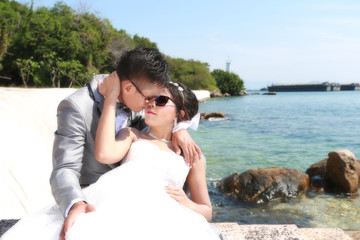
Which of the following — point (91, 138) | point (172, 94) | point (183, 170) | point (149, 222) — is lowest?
point (149, 222)

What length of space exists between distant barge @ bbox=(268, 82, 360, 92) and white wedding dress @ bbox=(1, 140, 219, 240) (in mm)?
120774

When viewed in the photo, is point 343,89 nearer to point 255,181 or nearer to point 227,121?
point 227,121

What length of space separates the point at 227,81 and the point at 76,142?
78416mm

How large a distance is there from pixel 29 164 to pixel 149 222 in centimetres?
457

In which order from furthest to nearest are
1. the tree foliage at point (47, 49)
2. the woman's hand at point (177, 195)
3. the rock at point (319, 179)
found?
the tree foliage at point (47, 49)
the rock at point (319, 179)
the woman's hand at point (177, 195)

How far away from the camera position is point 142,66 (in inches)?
84.6

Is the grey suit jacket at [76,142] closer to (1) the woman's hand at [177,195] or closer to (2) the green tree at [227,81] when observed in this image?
(1) the woman's hand at [177,195]

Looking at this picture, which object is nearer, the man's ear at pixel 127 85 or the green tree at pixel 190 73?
the man's ear at pixel 127 85

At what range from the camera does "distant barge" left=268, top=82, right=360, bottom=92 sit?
380 ft

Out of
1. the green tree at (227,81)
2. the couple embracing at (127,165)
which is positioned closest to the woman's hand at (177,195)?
the couple embracing at (127,165)

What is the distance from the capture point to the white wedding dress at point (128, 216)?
1.69 m

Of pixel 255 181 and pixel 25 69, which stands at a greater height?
pixel 25 69

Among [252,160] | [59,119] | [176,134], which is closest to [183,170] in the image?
[176,134]

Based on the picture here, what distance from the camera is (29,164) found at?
18.7 ft
